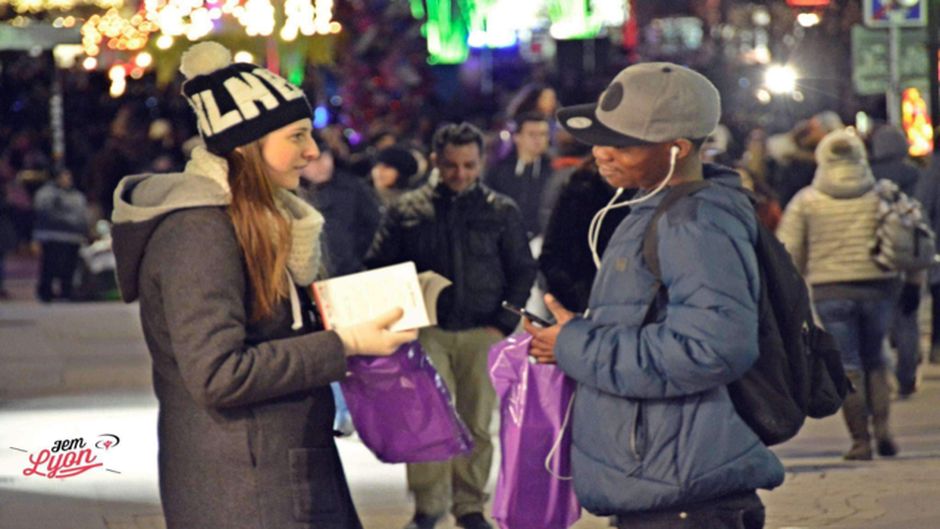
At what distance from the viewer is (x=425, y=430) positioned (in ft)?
15.4

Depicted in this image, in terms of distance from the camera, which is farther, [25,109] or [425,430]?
[25,109]

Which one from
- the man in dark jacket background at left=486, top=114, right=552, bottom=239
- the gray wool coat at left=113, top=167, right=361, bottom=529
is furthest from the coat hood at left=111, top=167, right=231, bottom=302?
the man in dark jacket background at left=486, top=114, right=552, bottom=239

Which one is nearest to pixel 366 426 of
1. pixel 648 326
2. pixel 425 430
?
pixel 425 430

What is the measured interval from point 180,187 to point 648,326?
1151 millimetres

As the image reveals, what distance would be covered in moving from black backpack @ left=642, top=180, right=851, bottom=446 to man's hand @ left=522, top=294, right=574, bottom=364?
32 centimetres

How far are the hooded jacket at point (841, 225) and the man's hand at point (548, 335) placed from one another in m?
6.26

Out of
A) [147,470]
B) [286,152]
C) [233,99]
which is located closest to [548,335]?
[286,152]

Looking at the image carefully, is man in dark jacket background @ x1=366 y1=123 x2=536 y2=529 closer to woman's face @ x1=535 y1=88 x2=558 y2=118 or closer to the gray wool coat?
A: woman's face @ x1=535 y1=88 x2=558 y2=118

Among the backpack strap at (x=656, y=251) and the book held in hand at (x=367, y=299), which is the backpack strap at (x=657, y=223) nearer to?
the backpack strap at (x=656, y=251)

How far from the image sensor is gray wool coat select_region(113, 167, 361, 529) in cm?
422

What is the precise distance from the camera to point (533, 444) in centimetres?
516

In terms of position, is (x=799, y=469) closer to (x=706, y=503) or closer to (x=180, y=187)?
(x=706, y=503)

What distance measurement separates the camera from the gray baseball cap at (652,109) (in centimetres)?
477

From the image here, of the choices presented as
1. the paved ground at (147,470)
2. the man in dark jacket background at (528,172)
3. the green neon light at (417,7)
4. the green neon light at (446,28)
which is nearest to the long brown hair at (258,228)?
the paved ground at (147,470)
